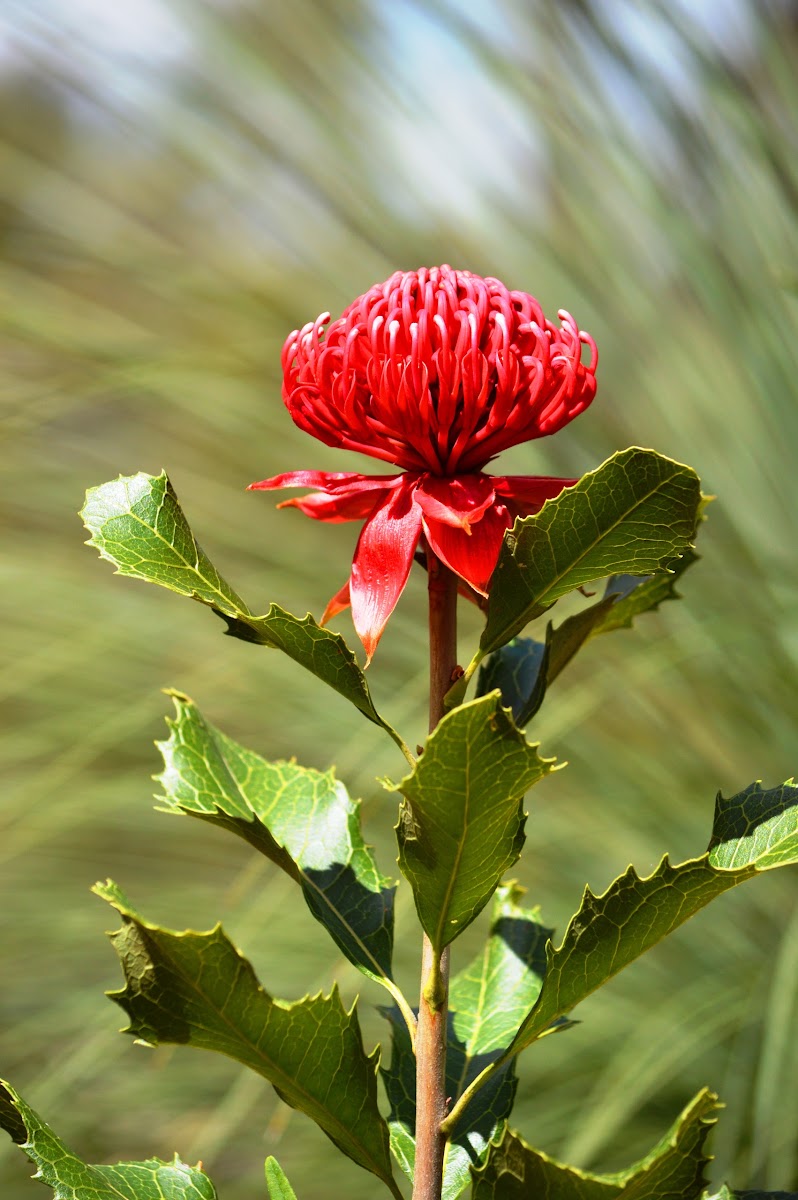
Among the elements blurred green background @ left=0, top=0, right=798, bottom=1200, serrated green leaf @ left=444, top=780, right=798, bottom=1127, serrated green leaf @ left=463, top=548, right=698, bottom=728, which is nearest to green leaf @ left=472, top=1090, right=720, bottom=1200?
serrated green leaf @ left=444, top=780, right=798, bottom=1127

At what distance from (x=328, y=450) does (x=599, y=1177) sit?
110 cm

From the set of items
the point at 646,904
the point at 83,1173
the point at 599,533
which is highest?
the point at 599,533

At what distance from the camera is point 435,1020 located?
0.42 meters

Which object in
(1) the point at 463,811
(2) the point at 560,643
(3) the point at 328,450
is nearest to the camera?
(1) the point at 463,811

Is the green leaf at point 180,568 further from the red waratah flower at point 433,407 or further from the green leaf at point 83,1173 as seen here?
the green leaf at point 83,1173

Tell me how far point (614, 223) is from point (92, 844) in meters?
0.92

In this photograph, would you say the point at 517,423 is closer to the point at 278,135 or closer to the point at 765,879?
the point at 765,879

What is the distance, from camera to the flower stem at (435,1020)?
41 centimetres

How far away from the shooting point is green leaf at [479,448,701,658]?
14.7 inches

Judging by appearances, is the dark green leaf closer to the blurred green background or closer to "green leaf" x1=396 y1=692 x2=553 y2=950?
"green leaf" x1=396 y1=692 x2=553 y2=950

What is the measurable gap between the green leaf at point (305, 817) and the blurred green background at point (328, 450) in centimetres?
61

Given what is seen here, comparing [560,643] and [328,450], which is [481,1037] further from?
[328,450]

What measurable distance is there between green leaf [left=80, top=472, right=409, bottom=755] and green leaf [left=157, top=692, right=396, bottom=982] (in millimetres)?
74

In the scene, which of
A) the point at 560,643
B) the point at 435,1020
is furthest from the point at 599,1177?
the point at 560,643
